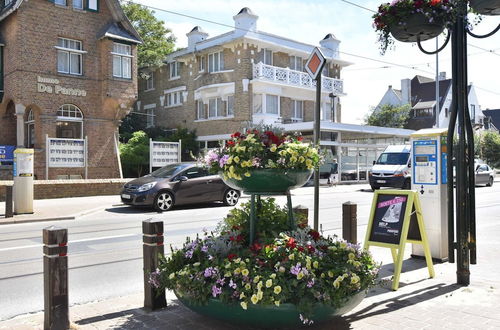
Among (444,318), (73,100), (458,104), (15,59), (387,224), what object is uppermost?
(15,59)

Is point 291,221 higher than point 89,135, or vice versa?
point 89,135

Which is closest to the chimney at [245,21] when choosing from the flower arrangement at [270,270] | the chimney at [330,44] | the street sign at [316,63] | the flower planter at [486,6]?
the chimney at [330,44]

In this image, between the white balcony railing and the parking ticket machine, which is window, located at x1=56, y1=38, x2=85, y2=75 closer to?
the white balcony railing

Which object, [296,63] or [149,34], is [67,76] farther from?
[296,63]

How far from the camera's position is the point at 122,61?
24641 mm

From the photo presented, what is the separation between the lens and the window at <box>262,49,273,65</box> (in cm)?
3088

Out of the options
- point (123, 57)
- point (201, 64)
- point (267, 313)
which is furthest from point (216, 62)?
point (267, 313)

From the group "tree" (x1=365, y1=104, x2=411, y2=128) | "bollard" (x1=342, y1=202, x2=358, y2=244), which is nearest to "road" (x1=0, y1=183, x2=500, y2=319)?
"bollard" (x1=342, y1=202, x2=358, y2=244)

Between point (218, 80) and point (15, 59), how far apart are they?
505 inches

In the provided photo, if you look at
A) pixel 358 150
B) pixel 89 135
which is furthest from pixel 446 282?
pixel 358 150

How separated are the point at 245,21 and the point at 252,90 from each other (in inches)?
174

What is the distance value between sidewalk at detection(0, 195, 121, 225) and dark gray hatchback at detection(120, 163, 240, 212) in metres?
1.41

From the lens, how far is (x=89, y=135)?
24094mm

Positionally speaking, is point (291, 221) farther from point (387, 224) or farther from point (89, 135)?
point (89, 135)
